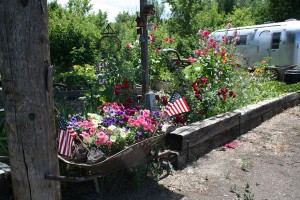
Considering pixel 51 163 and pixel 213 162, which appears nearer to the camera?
pixel 51 163

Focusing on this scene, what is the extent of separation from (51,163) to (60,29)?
30.2 ft

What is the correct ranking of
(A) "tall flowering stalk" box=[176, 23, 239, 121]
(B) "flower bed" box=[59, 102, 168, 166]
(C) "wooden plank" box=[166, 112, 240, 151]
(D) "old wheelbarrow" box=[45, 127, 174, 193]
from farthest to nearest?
(A) "tall flowering stalk" box=[176, 23, 239, 121], (C) "wooden plank" box=[166, 112, 240, 151], (B) "flower bed" box=[59, 102, 168, 166], (D) "old wheelbarrow" box=[45, 127, 174, 193]

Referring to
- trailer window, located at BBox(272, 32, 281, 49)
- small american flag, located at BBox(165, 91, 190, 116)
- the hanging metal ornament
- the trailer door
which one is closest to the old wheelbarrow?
small american flag, located at BBox(165, 91, 190, 116)

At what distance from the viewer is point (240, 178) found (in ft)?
13.4

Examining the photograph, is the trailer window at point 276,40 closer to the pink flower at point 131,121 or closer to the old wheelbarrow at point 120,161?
the old wheelbarrow at point 120,161

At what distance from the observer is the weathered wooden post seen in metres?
2.03

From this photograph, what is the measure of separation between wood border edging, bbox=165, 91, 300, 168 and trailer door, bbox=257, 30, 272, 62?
23.9 ft

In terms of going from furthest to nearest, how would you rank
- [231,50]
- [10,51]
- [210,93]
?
[231,50] < [210,93] < [10,51]

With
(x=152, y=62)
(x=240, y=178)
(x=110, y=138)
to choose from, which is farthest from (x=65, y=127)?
(x=152, y=62)

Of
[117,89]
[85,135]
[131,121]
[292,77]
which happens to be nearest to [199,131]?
[117,89]

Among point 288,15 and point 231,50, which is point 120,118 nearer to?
point 231,50

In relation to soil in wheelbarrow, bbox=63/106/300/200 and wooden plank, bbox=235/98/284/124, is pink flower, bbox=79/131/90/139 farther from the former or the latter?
wooden plank, bbox=235/98/284/124

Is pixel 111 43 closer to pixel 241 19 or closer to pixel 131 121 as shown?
pixel 131 121

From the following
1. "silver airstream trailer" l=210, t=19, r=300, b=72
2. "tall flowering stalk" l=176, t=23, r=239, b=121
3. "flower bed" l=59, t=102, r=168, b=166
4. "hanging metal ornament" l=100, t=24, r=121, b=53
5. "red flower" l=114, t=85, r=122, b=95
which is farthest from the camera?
"silver airstream trailer" l=210, t=19, r=300, b=72
